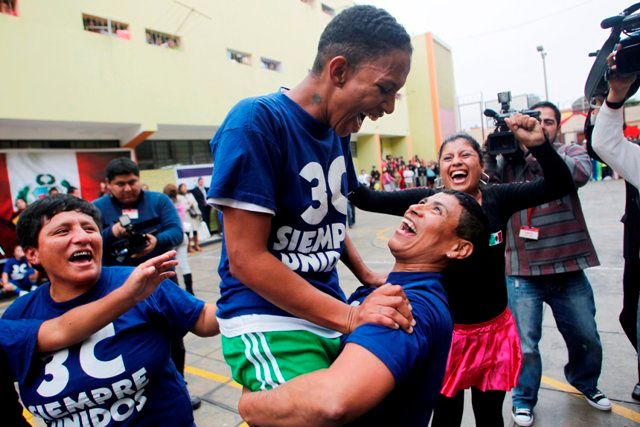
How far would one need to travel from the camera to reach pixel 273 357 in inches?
49.4

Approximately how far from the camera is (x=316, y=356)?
130 cm

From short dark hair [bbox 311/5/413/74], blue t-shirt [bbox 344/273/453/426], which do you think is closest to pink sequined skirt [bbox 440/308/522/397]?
blue t-shirt [bbox 344/273/453/426]

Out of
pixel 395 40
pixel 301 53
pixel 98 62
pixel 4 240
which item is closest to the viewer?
pixel 395 40

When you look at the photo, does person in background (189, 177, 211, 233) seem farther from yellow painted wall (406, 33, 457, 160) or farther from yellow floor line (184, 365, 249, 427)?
yellow painted wall (406, 33, 457, 160)

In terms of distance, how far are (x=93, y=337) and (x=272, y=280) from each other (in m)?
0.88

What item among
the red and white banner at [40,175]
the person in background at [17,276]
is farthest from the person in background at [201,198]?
the person in background at [17,276]

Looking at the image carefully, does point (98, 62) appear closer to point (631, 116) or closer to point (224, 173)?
point (224, 173)

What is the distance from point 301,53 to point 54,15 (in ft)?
36.0

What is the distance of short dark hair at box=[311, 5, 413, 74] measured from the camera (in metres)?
1.27

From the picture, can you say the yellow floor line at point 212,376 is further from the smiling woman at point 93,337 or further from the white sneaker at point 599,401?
the white sneaker at point 599,401

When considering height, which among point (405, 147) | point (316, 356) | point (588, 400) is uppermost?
point (405, 147)

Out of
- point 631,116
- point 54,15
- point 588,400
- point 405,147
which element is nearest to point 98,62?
point 54,15

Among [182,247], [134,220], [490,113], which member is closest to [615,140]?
[490,113]

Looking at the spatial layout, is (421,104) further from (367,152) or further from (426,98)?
(367,152)
